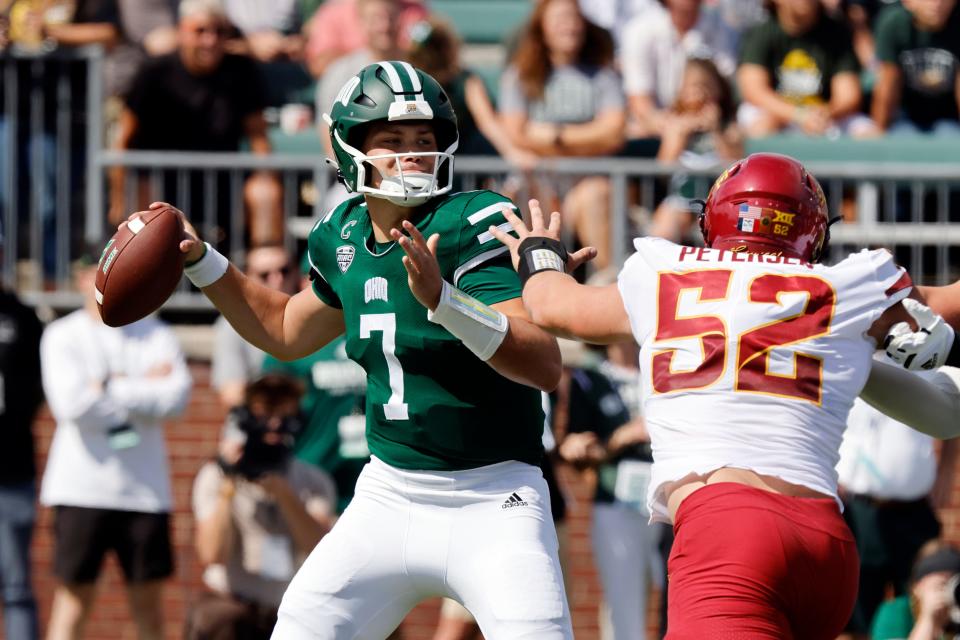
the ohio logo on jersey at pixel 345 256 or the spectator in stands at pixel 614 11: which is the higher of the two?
the spectator in stands at pixel 614 11

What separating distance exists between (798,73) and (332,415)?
12.8 ft

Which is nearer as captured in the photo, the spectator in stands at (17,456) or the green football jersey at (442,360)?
the green football jersey at (442,360)

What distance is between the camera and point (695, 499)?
391cm

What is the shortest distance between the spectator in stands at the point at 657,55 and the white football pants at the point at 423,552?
532 centimetres

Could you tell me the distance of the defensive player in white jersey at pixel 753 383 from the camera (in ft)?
12.4

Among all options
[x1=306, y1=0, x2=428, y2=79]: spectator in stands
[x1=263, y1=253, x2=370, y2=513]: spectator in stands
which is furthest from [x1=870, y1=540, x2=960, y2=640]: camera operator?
[x1=306, y1=0, x2=428, y2=79]: spectator in stands

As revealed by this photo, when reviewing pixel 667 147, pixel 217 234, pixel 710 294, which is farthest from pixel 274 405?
pixel 710 294

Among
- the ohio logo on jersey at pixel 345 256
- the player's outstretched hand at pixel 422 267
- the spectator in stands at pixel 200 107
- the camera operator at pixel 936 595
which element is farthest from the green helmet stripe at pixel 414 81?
the spectator in stands at pixel 200 107

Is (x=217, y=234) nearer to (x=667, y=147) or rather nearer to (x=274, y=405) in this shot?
(x=274, y=405)

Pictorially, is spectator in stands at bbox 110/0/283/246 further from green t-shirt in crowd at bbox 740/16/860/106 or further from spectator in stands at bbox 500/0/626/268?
green t-shirt in crowd at bbox 740/16/860/106

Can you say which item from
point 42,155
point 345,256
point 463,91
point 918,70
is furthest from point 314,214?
point 345,256

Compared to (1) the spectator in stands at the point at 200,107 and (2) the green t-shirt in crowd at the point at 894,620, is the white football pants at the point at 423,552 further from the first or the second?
(1) the spectator in stands at the point at 200,107

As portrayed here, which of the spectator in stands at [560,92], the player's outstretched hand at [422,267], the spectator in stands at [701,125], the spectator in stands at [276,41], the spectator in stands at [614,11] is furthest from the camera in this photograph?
the spectator in stands at [614,11]

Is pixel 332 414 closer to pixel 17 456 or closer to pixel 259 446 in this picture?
pixel 259 446
